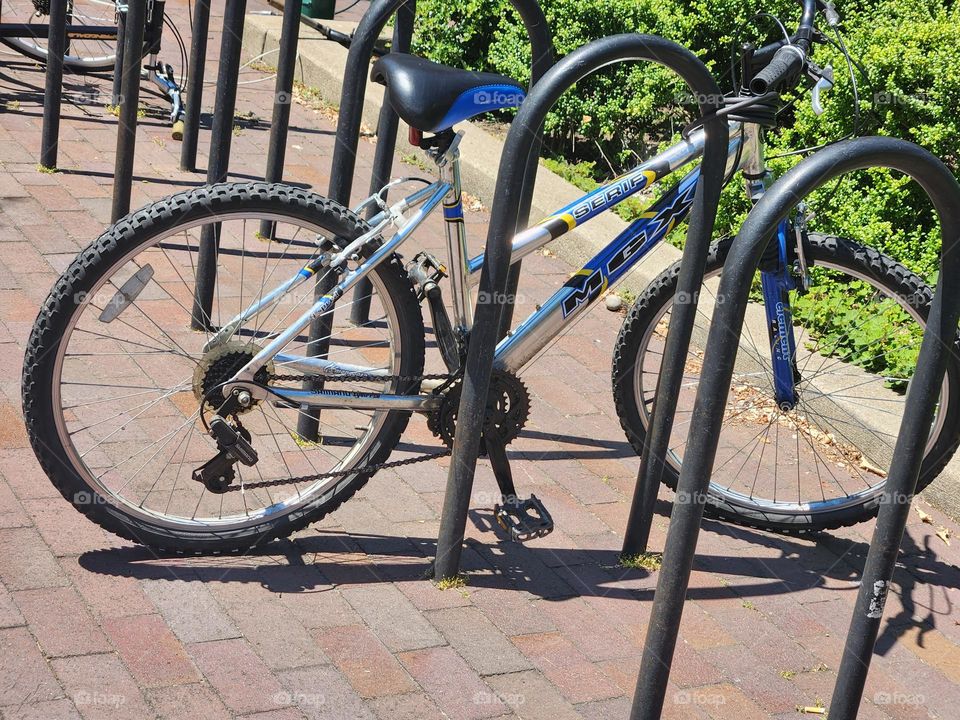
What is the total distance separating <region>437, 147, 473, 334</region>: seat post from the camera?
A: 3268 millimetres

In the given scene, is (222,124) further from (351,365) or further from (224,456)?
(224,456)

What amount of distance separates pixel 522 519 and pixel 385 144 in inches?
62.8

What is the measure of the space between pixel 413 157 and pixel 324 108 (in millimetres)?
1095

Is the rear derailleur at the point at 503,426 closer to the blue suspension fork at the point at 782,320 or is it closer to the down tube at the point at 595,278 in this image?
the down tube at the point at 595,278

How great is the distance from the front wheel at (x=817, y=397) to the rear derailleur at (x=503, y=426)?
1.64ft

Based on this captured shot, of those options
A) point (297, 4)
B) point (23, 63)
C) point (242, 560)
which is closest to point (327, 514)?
point (242, 560)

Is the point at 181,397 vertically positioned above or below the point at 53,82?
below

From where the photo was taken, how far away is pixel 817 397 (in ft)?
14.6

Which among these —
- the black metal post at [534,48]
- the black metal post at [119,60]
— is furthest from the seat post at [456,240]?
the black metal post at [119,60]

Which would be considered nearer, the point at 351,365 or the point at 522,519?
the point at 522,519

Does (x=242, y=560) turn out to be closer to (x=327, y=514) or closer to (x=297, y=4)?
(x=327, y=514)

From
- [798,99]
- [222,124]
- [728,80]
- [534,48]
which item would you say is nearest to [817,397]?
[534,48]

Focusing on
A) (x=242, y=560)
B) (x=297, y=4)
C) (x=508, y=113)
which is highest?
(x=297, y=4)

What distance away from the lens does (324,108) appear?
761 cm
